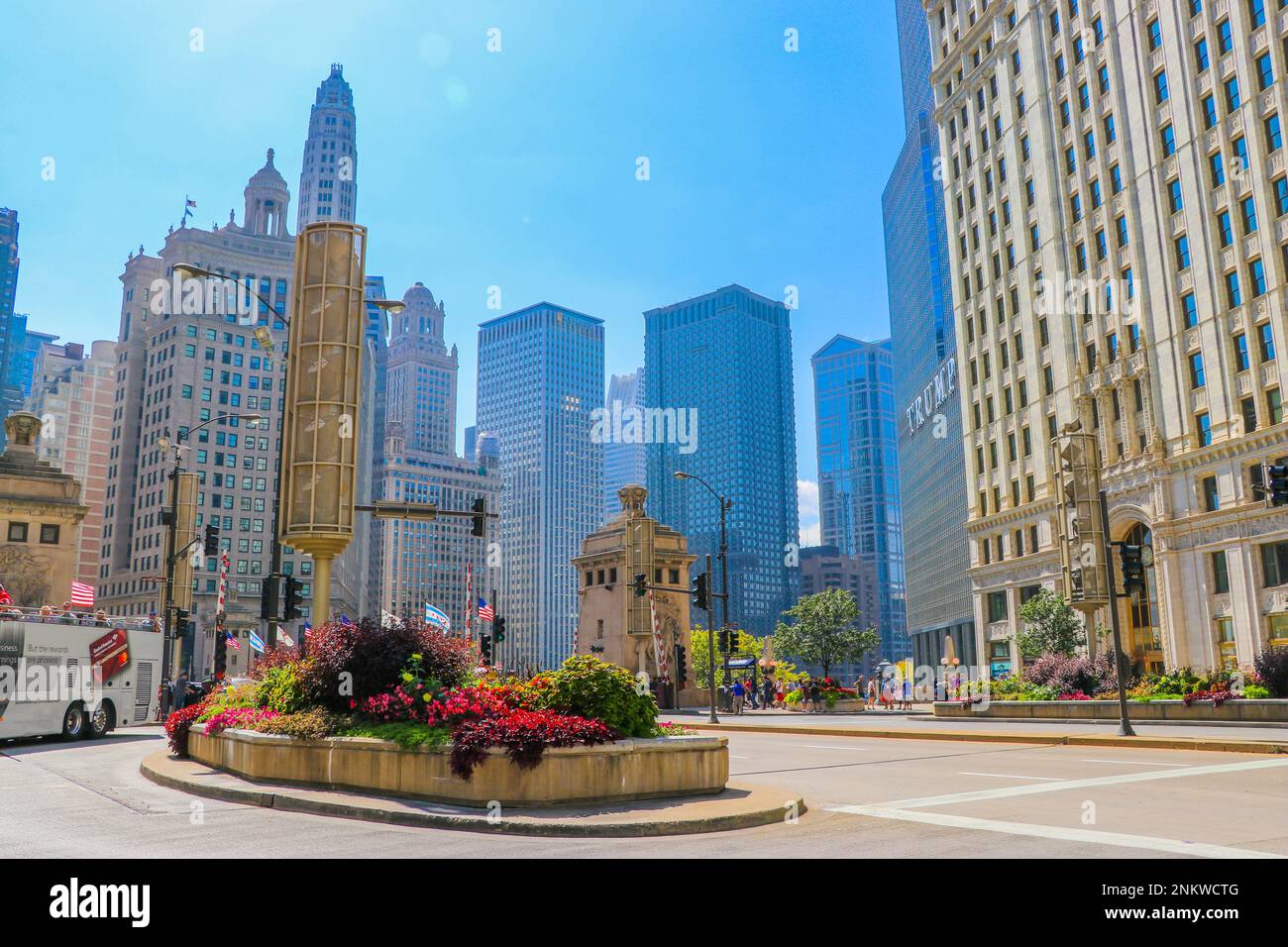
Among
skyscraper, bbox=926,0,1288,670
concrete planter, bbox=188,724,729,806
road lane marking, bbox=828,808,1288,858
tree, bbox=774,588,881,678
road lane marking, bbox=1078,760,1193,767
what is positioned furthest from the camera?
tree, bbox=774,588,881,678

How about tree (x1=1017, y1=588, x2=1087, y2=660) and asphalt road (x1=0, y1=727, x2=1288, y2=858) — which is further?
tree (x1=1017, y1=588, x2=1087, y2=660)

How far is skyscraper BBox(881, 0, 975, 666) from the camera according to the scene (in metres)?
130

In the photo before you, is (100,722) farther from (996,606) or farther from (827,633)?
(996,606)

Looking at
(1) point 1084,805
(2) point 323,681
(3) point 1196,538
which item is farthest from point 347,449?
(3) point 1196,538

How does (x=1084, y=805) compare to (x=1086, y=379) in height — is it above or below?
below

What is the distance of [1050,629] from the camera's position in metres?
49.0

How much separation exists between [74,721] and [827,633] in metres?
51.2

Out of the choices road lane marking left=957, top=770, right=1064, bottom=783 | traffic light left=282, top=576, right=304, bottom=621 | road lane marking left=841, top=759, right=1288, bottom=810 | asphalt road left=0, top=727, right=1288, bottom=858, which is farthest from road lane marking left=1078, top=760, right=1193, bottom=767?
traffic light left=282, top=576, right=304, bottom=621

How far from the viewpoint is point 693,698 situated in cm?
6412

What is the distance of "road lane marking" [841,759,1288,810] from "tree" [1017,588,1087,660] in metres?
31.9

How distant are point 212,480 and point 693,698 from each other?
3856 inches

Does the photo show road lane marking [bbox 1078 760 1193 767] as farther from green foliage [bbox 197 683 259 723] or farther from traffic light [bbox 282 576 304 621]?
traffic light [bbox 282 576 304 621]

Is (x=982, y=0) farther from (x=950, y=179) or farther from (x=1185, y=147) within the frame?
(x=1185, y=147)

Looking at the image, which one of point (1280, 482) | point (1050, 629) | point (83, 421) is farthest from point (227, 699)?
point (83, 421)
